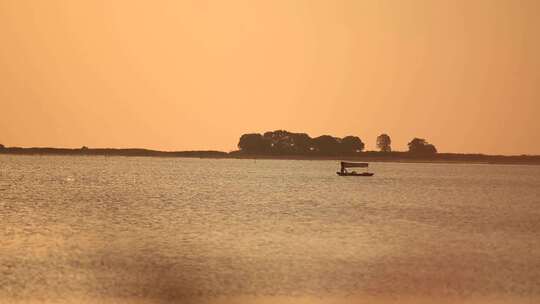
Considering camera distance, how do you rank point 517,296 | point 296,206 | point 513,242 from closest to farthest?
point 517,296 < point 513,242 < point 296,206

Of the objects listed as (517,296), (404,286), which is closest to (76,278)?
(404,286)

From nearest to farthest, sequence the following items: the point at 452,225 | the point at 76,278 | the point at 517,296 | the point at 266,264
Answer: the point at 517,296 → the point at 76,278 → the point at 266,264 → the point at 452,225

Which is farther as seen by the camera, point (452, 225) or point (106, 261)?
point (452, 225)

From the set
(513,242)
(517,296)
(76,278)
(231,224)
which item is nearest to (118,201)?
(231,224)

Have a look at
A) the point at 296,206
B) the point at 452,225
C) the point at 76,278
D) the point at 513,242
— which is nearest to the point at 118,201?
the point at 296,206

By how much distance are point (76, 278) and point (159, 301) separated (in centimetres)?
699

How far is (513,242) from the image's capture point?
63.9m

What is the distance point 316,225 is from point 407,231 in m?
7.77

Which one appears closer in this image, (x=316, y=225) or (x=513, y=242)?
(x=513, y=242)

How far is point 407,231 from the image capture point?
72.3 m

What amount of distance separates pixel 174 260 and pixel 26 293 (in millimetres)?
12672

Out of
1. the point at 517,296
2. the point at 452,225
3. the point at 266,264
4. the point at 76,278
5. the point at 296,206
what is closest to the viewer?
the point at 517,296

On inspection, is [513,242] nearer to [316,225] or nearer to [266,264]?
[316,225]

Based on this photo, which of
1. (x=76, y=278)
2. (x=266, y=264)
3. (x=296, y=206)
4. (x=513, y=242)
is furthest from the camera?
(x=296, y=206)
